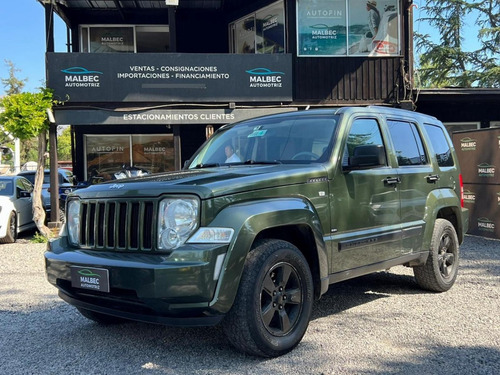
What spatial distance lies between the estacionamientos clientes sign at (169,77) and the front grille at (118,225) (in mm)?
7849

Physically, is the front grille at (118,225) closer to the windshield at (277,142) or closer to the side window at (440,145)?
the windshield at (277,142)

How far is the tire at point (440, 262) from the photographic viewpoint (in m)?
5.24

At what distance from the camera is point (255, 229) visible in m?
3.29

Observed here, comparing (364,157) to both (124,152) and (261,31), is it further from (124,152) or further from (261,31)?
(124,152)

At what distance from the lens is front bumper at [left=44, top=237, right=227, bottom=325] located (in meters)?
3.01

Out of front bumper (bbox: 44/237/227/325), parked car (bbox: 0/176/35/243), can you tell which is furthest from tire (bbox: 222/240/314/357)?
parked car (bbox: 0/176/35/243)

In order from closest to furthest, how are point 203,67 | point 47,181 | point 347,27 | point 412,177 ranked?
point 412,177 → point 203,67 → point 347,27 → point 47,181

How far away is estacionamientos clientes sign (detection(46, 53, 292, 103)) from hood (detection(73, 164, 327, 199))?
25.1ft

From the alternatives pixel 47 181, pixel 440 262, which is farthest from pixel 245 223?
pixel 47 181

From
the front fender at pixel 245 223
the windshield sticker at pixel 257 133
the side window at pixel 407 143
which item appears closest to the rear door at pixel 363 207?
the side window at pixel 407 143

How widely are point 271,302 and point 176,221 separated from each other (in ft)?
3.11

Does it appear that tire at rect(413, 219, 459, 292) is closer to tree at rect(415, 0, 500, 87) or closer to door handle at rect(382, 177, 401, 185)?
door handle at rect(382, 177, 401, 185)

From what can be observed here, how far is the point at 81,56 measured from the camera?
35.7 ft

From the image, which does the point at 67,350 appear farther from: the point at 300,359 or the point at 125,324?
the point at 300,359
